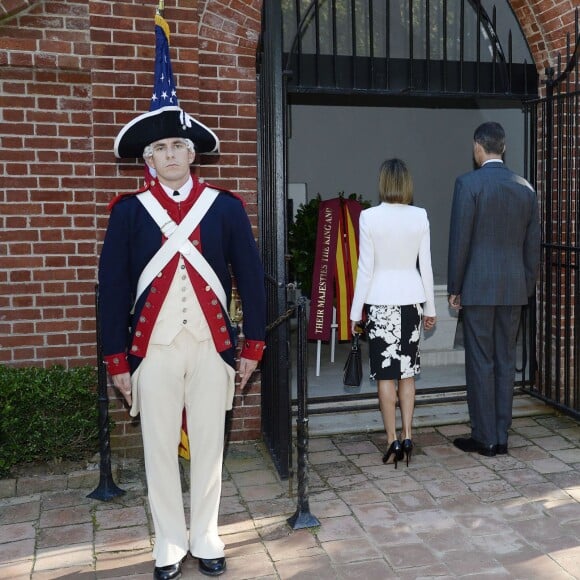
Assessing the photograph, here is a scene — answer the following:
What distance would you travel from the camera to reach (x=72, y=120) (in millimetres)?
4602

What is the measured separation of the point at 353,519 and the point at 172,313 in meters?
1.48

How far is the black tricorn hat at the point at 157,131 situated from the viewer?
318 cm

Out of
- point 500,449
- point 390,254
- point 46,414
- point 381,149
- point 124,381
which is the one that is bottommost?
point 500,449

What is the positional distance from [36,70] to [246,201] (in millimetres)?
1462

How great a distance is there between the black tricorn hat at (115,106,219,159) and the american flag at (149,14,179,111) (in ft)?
0.52

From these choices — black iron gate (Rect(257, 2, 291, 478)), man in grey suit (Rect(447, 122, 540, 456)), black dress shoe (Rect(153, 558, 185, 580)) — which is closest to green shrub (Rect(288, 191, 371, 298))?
black iron gate (Rect(257, 2, 291, 478))

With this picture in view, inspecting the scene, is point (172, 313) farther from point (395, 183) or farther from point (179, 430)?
point (395, 183)

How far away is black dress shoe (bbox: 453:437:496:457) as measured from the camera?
15.6 feet

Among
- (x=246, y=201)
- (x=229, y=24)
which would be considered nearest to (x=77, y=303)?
(x=246, y=201)

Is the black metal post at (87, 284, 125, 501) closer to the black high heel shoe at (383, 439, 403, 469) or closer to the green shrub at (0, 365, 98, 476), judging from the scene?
the green shrub at (0, 365, 98, 476)

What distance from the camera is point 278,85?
3.92 metres

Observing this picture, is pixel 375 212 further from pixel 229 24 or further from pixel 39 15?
pixel 39 15

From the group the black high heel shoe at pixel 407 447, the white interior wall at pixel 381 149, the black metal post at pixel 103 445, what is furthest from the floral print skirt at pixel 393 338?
the white interior wall at pixel 381 149

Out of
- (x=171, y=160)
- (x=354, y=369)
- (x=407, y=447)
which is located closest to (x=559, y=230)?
(x=354, y=369)
